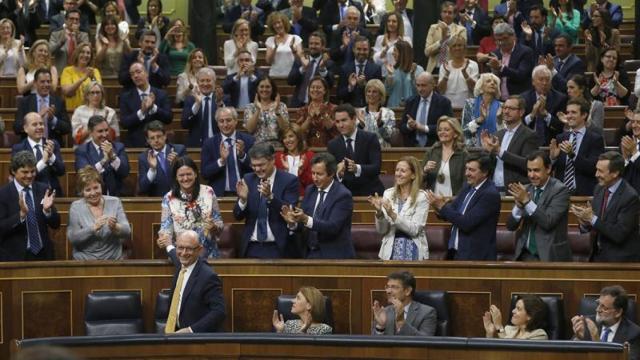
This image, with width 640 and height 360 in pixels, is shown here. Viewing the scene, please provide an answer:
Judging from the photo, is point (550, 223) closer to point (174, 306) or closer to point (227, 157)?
point (174, 306)

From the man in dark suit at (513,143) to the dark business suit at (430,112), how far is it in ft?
3.56

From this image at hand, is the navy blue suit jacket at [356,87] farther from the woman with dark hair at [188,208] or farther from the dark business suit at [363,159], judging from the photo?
the woman with dark hair at [188,208]

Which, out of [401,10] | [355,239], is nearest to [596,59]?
[401,10]

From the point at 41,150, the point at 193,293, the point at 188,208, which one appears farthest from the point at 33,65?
the point at 193,293

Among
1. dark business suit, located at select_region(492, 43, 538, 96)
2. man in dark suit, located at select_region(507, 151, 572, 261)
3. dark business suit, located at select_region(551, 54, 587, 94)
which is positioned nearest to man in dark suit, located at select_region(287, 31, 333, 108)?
dark business suit, located at select_region(492, 43, 538, 96)

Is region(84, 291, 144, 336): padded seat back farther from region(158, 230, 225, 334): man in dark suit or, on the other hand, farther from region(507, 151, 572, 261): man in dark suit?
region(507, 151, 572, 261): man in dark suit

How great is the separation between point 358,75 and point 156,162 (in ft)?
8.59

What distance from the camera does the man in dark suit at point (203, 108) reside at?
417 inches

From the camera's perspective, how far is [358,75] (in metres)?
11.6

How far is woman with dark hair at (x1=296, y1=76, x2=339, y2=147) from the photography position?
1025cm

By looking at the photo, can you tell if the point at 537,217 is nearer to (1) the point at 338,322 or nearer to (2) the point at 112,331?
(1) the point at 338,322

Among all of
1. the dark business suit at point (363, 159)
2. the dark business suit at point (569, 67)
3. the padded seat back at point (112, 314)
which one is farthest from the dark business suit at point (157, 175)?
the dark business suit at point (569, 67)

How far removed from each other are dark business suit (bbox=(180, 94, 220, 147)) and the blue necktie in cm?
225

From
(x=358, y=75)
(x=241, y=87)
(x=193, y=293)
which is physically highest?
(x=358, y=75)
